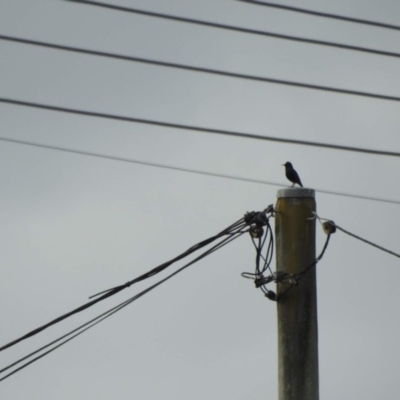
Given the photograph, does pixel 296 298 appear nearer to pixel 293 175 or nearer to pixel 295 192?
pixel 295 192

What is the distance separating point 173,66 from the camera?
12.2 m

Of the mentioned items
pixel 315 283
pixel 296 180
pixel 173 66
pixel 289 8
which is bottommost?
pixel 315 283

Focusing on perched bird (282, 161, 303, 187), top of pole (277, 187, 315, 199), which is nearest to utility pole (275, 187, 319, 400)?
top of pole (277, 187, 315, 199)

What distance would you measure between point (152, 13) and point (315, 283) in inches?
191

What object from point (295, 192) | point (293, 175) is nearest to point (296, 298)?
point (295, 192)

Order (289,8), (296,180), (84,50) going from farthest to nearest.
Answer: (289,8), (84,50), (296,180)

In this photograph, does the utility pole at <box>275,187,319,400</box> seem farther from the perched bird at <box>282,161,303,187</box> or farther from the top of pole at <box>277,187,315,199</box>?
the perched bird at <box>282,161,303,187</box>

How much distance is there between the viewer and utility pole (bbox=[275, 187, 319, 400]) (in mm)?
7930

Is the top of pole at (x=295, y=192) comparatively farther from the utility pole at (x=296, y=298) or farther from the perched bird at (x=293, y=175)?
the perched bird at (x=293, y=175)

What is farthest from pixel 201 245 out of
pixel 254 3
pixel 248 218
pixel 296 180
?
pixel 254 3

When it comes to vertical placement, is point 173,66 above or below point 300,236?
above

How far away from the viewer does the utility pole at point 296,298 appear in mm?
7930

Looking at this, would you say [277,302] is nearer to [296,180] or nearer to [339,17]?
[296,180]

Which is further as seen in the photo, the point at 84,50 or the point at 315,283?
the point at 84,50
